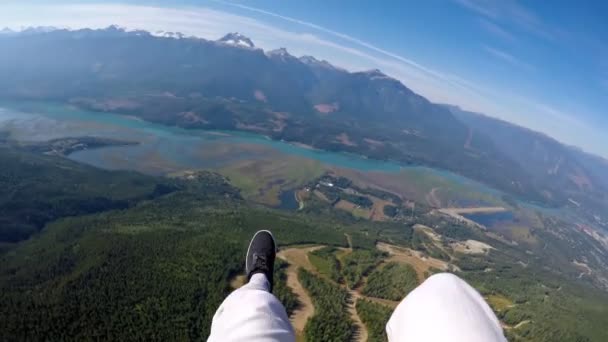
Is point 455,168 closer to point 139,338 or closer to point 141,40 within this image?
point 139,338

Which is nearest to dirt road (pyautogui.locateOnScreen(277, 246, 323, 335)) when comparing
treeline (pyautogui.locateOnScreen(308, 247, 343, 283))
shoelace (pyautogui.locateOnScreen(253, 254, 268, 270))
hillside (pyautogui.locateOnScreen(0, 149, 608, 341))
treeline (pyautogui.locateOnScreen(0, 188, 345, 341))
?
hillside (pyautogui.locateOnScreen(0, 149, 608, 341))

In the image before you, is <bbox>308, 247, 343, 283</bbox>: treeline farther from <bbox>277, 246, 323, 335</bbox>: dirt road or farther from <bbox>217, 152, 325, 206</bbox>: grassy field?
<bbox>217, 152, 325, 206</bbox>: grassy field

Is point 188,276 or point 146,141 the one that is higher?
point 188,276

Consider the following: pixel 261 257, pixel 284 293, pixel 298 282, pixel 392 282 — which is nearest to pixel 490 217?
pixel 392 282

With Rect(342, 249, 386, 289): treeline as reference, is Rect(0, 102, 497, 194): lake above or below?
below

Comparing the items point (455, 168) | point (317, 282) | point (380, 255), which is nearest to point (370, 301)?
point (317, 282)

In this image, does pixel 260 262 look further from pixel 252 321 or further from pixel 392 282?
pixel 392 282
